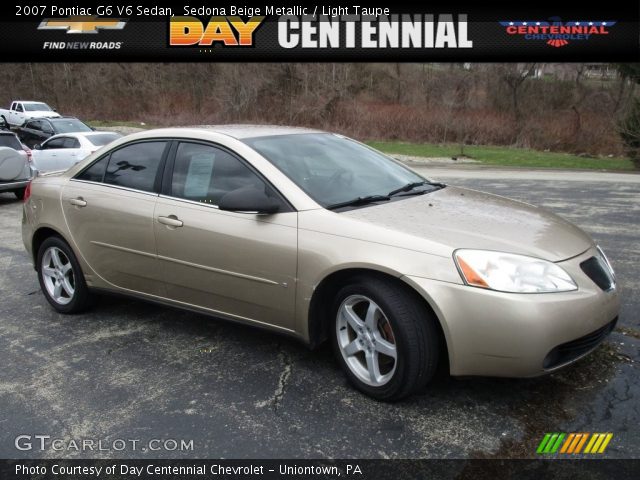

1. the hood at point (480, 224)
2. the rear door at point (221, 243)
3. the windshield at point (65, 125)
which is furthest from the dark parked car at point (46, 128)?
the hood at point (480, 224)

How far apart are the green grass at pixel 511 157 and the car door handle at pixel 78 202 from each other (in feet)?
62.1

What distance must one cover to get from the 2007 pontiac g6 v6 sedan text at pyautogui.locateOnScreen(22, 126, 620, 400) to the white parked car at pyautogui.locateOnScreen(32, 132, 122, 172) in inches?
388

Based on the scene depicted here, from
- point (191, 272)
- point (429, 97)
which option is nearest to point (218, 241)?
point (191, 272)

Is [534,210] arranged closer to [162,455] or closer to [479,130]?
[162,455]

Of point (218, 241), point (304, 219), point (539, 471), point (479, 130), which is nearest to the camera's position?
point (539, 471)

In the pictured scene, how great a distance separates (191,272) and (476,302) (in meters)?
1.91

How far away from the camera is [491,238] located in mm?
2965

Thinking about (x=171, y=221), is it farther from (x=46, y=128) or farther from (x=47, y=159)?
(x=46, y=128)

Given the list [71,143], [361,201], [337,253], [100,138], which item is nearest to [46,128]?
[100,138]

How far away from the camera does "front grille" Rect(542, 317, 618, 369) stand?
278cm

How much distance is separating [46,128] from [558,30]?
17.8 meters

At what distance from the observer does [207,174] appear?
3.79 m

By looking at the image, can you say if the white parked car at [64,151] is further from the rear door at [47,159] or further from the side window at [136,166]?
the side window at [136,166]

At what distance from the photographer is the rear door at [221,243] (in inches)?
131
